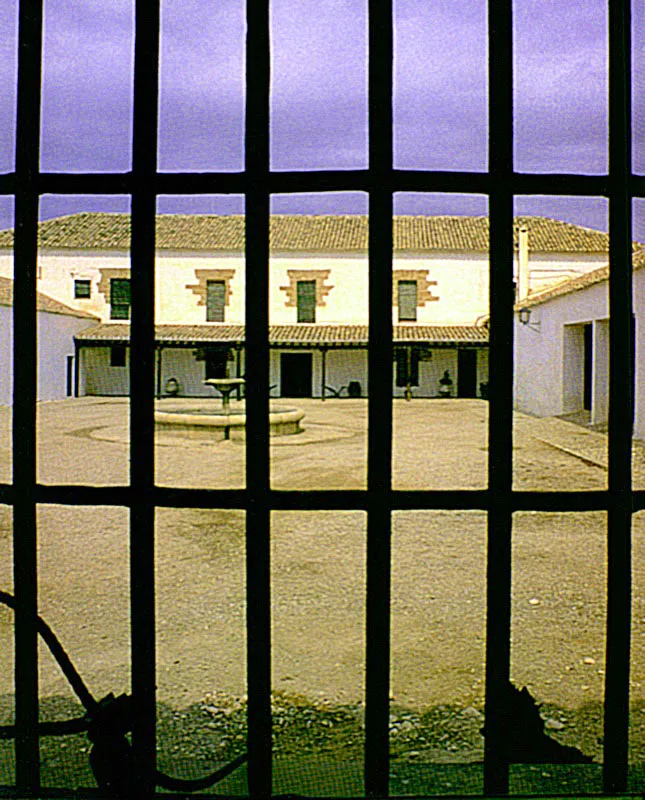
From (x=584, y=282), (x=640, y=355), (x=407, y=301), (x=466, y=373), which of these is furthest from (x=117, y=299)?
(x=640, y=355)

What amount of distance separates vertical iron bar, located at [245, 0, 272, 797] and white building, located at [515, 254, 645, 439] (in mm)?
10900

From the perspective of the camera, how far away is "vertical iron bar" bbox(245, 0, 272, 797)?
3.63 ft

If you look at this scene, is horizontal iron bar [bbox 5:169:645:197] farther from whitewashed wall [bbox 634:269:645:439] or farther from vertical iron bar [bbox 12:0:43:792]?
whitewashed wall [bbox 634:269:645:439]

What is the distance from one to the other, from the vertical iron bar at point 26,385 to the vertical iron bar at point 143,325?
13 cm

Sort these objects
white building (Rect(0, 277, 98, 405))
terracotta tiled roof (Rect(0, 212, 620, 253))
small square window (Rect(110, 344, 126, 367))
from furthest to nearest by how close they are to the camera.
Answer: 1. terracotta tiled roof (Rect(0, 212, 620, 253))
2. small square window (Rect(110, 344, 126, 367))
3. white building (Rect(0, 277, 98, 405))

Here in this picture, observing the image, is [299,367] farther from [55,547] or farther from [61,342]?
[55,547]

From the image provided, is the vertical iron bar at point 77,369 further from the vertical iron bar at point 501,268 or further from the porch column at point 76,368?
the vertical iron bar at point 501,268

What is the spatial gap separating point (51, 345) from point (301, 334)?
677cm

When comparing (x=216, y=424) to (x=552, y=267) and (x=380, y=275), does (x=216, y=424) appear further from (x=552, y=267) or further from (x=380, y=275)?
(x=552, y=267)

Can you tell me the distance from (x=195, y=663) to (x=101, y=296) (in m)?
24.3

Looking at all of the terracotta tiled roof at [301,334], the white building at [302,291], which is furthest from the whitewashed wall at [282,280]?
the terracotta tiled roof at [301,334]

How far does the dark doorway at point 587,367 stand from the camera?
16828 mm

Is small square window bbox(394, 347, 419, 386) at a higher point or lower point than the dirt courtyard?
higher

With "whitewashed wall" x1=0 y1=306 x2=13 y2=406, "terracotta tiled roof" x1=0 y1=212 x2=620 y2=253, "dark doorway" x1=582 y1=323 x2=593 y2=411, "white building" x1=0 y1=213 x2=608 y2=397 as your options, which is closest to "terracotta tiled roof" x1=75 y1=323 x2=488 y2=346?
"white building" x1=0 y1=213 x2=608 y2=397
